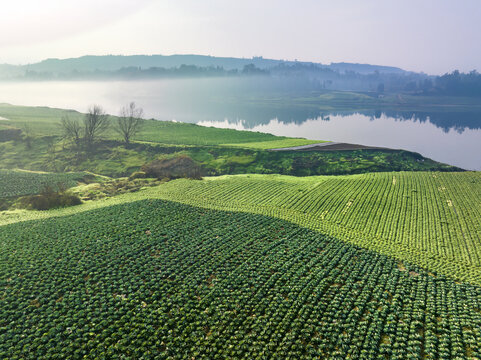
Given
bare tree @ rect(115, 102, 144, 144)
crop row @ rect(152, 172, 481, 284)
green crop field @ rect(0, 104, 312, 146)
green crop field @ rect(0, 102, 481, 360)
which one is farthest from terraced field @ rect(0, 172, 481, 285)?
bare tree @ rect(115, 102, 144, 144)

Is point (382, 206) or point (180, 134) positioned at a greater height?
point (180, 134)

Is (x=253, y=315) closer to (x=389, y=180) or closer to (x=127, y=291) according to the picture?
(x=127, y=291)

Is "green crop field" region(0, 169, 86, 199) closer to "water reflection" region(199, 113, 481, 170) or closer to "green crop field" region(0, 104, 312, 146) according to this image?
"green crop field" region(0, 104, 312, 146)

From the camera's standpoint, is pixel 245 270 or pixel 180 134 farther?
pixel 180 134

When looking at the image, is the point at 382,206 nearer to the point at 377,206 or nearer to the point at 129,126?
the point at 377,206

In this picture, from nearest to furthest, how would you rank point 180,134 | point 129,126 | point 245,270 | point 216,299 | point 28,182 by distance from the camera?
point 216,299 < point 245,270 < point 28,182 < point 129,126 < point 180,134

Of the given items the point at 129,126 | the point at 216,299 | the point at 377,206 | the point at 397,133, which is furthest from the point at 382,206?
the point at 397,133

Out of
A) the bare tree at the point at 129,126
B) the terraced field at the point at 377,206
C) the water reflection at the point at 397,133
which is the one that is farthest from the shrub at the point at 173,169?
the water reflection at the point at 397,133

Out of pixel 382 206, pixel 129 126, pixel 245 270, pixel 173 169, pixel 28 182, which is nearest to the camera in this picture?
pixel 245 270
